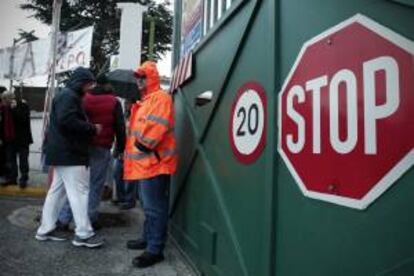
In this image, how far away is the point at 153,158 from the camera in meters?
4.14

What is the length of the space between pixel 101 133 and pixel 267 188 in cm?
315

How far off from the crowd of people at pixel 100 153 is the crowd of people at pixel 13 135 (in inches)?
131

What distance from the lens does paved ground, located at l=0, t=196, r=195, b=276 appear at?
3.93m

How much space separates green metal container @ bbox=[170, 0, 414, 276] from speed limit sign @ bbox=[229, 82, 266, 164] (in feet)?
0.17

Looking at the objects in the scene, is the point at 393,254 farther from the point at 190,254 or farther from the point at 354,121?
the point at 190,254

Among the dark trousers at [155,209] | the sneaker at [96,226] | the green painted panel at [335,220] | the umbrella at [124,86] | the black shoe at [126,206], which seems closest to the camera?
the green painted panel at [335,220]

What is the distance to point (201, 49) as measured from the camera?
13.9 ft

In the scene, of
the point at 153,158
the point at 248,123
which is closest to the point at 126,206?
the point at 153,158

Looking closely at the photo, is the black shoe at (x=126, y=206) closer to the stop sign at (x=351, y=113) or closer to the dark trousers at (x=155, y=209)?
the dark trousers at (x=155, y=209)

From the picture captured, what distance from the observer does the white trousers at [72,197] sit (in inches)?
184

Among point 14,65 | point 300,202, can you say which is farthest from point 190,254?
point 14,65

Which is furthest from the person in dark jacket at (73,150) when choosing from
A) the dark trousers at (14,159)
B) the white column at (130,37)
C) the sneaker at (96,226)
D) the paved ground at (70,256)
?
the white column at (130,37)

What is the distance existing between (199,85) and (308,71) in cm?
215

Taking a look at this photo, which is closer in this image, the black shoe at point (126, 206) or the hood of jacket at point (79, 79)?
the hood of jacket at point (79, 79)
